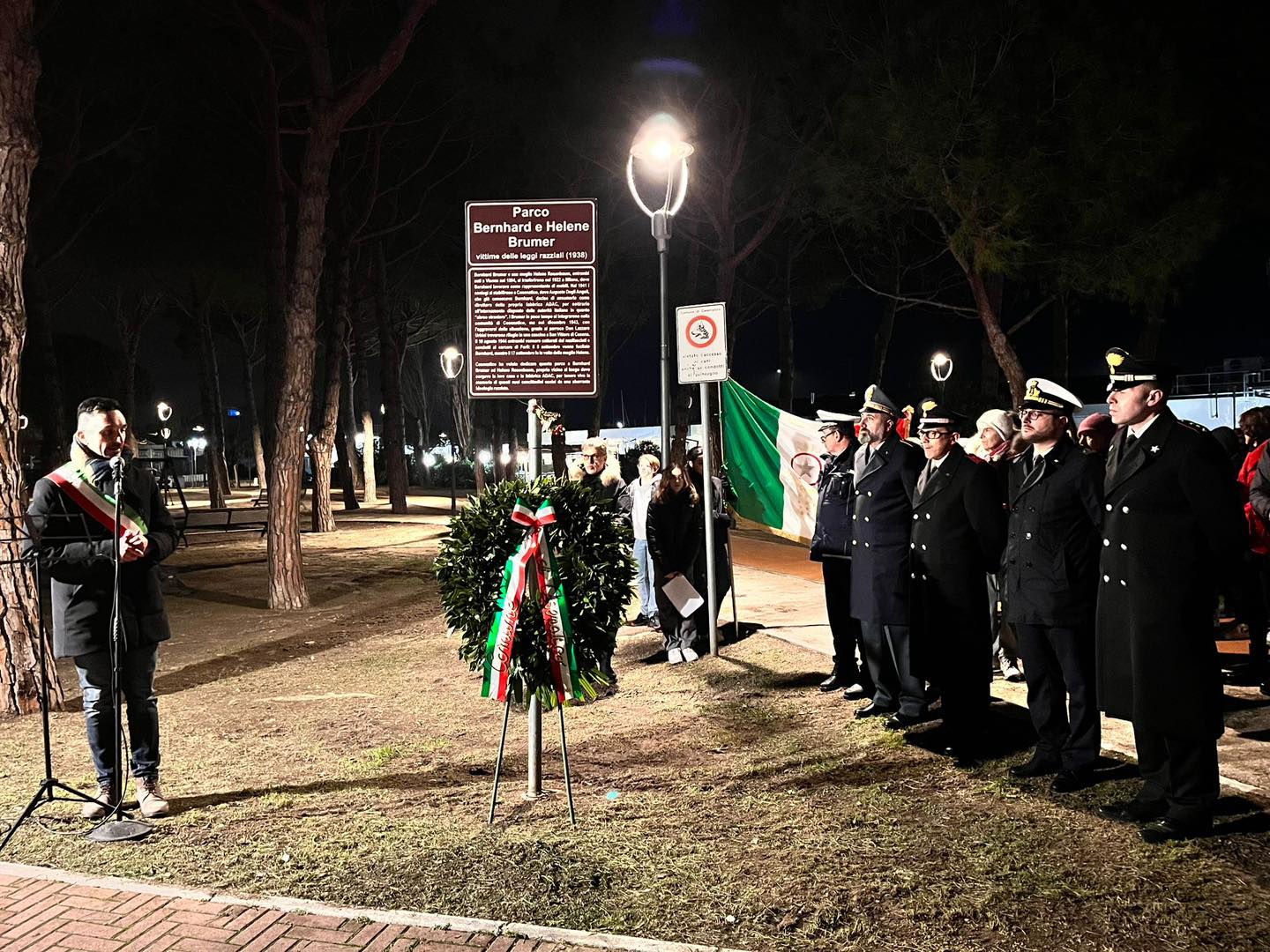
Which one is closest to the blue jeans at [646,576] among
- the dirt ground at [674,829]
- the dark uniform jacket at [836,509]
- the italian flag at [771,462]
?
the italian flag at [771,462]

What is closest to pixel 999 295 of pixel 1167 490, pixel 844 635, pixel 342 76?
pixel 342 76

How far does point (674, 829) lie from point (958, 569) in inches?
89.0

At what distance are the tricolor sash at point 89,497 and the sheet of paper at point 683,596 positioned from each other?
14.6 feet

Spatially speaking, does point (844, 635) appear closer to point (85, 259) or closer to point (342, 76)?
point (342, 76)

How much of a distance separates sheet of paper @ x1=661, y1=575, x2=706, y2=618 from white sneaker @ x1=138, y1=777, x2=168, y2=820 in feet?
14.3

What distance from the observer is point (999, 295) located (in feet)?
80.4

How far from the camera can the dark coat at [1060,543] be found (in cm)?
533

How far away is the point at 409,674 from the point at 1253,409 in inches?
286

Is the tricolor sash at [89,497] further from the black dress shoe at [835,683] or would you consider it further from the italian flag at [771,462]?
the italian flag at [771,462]

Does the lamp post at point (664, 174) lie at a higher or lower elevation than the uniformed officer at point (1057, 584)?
higher

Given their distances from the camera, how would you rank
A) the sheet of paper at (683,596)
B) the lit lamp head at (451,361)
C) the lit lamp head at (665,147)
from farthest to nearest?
the lit lamp head at (451,361) → the lit lamp head at (665,147) → the sheet of paper at (683,596)

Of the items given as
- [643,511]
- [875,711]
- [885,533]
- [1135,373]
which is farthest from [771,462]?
[1135,373]

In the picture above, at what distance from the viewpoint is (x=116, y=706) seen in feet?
17.1

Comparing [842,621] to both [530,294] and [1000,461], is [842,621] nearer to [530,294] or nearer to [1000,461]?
[1000,461]
